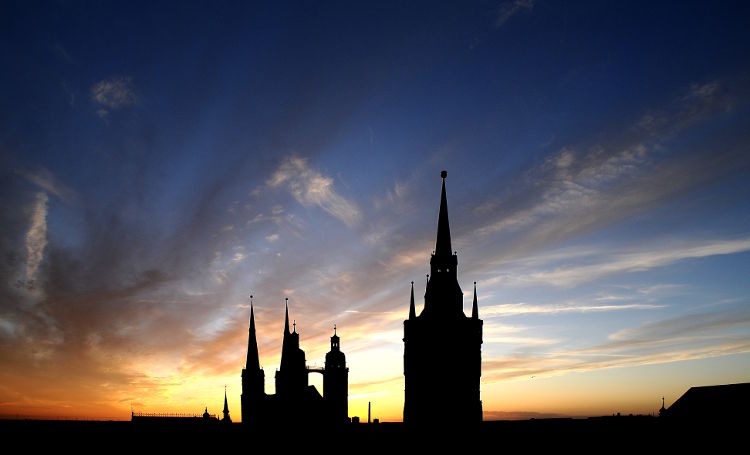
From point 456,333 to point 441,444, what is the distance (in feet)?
45.5

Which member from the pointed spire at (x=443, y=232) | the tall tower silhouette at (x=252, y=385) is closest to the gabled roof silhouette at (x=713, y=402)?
the pointed spire at (x=443, y=232)

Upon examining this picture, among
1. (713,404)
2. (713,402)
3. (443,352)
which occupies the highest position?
(443,352)

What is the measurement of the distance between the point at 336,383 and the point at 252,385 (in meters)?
14.3

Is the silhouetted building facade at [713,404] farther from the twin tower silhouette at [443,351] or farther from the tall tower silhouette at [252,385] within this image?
the tall tower silhouette at [252,385]

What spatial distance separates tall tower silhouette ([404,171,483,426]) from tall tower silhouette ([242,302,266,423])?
3232 cm

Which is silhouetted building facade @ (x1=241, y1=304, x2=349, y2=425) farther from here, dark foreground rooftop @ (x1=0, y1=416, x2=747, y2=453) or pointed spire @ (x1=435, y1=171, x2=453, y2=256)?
pointed spire @ (x1=435, y1=171, x2=453, y2=256)

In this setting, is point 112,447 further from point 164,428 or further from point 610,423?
point 610,423

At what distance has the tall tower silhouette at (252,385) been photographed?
103000 millimetres

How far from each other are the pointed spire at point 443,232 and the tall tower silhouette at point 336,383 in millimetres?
34656

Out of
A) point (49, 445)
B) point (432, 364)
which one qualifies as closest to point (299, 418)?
point (432, 364)

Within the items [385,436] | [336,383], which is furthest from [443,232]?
[336,383]

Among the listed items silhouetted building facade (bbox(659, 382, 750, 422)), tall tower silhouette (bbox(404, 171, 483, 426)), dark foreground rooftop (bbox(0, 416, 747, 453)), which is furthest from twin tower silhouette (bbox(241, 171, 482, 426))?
silhouetted building facade (bbox(659, 382, 750, 422))

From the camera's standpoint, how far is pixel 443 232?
8200cm

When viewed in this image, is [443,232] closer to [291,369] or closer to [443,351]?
[443,351]
